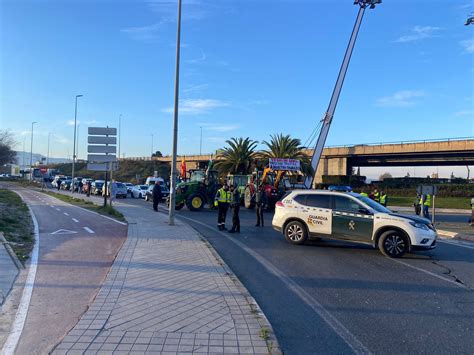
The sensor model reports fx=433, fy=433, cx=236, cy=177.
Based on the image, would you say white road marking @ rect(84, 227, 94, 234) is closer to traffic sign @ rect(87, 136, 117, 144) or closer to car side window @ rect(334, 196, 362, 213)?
traffic sign @ rect(87, 136, 117, 144)

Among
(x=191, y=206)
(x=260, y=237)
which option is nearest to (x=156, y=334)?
(x=260, y=237)

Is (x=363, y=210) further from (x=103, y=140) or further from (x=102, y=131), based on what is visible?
(x=102, y=131)

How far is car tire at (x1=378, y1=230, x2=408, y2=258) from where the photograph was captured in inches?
428

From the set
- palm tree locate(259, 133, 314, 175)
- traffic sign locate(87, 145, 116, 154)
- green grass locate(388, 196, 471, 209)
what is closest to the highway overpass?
green grass locate(388, 196, 471, 209)

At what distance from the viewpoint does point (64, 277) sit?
293 inches

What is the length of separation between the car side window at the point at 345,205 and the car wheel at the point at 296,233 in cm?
121

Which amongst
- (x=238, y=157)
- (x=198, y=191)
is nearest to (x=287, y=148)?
(x=238, y=157)

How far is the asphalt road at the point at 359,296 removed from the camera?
5.03 m

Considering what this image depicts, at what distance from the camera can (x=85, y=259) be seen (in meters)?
9.05

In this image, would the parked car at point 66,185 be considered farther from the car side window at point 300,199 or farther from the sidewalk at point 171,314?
the sidewalk at point 171,314

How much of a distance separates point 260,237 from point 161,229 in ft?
11.0

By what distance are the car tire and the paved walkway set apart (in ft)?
27.3

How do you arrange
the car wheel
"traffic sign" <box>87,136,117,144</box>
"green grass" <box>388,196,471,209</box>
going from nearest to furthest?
1. the car wheel
2. "traffic sign" <box>87,136,117,144</box>
3. "green grass" <box>388,196,471,209</box>

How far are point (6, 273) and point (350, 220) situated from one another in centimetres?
819
